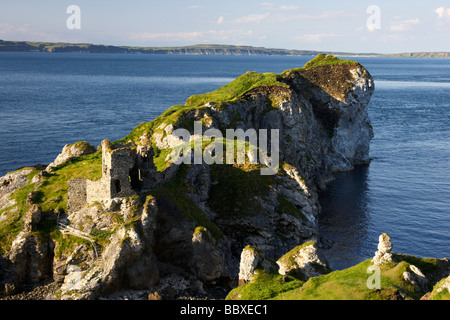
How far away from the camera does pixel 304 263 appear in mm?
43375

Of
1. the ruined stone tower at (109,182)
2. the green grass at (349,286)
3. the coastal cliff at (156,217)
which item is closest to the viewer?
the green grass at (349,286)

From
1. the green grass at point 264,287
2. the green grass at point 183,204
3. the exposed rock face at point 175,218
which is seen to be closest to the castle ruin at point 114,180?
the exposed rock face at point 175,218

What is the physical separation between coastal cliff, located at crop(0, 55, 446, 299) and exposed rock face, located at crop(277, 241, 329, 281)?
14cm

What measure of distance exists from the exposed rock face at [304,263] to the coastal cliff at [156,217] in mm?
143

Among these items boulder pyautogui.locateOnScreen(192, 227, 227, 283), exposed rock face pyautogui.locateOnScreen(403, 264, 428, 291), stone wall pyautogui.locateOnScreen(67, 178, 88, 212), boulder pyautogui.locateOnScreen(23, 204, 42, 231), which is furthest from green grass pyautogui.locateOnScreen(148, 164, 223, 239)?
exposed rock face pyautogui.locateOnScreen(403, 264, 428, 291)

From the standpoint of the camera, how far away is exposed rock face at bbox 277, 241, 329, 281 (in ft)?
140

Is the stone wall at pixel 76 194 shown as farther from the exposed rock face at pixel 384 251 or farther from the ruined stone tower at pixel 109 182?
the exposed rock face at pixel 384 251

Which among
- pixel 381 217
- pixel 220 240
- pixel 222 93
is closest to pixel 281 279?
pixel 220 240

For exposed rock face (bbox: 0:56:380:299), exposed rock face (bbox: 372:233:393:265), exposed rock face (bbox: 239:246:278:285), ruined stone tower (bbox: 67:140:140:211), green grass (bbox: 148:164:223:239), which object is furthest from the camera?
green grass (bbox: 148:164:223:239)

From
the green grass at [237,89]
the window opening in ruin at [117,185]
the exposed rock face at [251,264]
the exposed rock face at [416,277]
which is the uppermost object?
the green grass at [237,89]

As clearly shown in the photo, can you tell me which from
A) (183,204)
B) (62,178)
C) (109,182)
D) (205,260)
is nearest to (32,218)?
(109,182)

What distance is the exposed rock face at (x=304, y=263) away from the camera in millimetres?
42781

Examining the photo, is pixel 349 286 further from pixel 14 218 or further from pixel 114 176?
pixel 14 218

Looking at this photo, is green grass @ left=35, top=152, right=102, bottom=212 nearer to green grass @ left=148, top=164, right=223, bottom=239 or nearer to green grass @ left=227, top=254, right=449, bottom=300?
green grass @ left=148, top=164, right=223, bottom=239
